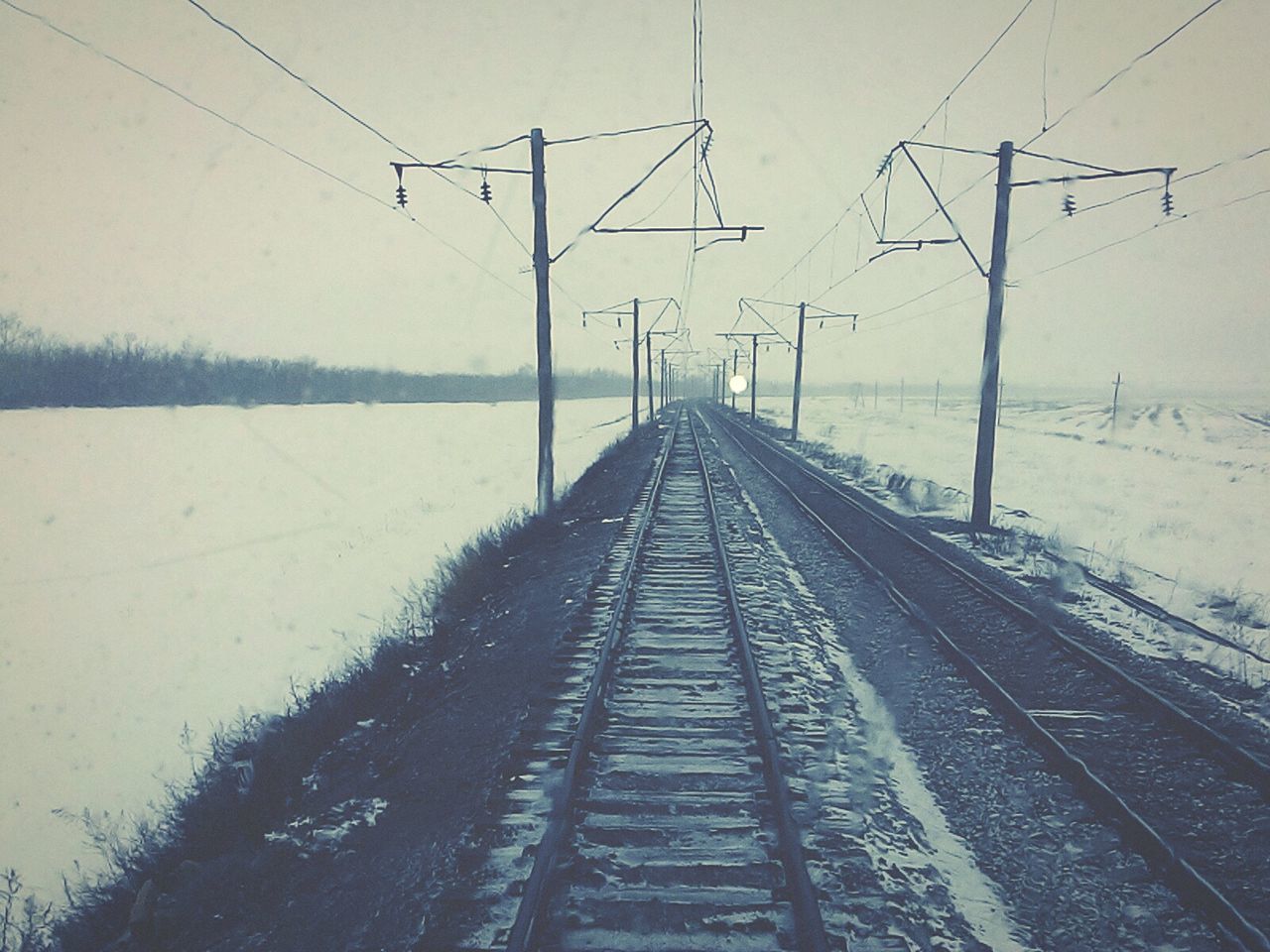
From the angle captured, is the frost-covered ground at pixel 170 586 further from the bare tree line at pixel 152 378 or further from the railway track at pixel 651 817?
the bare tree line at pixel 152 378

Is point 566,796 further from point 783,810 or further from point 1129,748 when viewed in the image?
point 1129,748

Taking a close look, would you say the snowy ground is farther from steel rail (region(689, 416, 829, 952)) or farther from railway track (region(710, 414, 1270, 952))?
steel rail (region(689, 416, 829, 952))

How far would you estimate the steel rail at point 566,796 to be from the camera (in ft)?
11.3

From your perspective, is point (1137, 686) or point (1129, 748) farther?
point (1137, 686)

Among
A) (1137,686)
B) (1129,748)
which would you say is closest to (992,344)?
(1137,686)

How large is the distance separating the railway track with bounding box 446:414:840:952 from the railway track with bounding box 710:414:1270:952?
223 cm

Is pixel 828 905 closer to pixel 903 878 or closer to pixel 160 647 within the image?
pixel 903 878

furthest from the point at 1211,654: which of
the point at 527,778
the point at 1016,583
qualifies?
the point at 527,778

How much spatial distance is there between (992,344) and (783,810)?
42.1 ft

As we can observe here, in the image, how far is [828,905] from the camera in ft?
12.6

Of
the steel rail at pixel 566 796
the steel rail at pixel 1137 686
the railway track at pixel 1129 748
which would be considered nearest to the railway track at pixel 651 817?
the steel rail at pixel 566 796

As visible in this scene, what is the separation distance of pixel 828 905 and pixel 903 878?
606 mm

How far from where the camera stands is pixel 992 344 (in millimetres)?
14344

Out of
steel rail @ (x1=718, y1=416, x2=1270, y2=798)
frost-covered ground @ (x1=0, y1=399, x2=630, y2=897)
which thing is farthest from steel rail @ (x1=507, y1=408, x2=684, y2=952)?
steel rail @ (x1=718, y1=416, x2=1270, y2=798)
